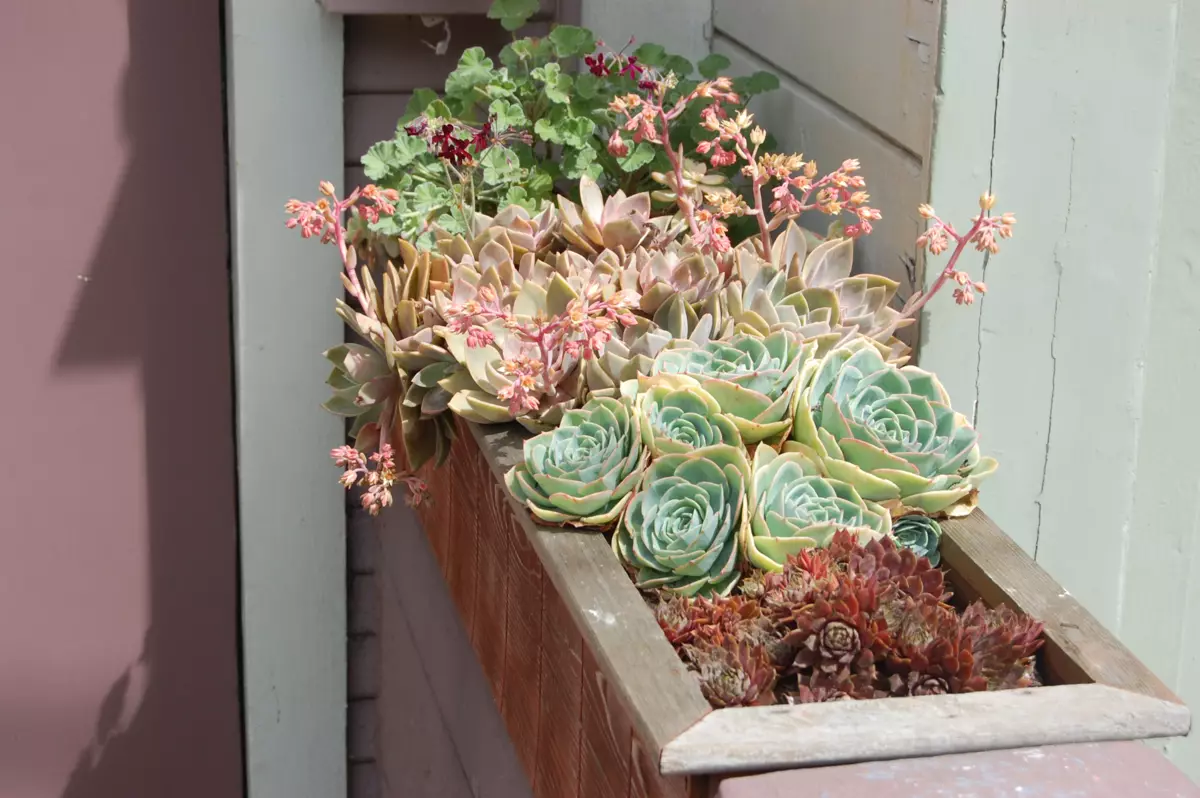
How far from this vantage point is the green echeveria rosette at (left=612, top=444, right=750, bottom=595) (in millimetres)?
974

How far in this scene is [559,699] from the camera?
110 cm

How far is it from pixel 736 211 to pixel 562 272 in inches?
7.6

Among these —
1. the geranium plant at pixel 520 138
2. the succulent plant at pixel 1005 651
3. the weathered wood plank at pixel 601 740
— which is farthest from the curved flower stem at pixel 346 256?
the succulent plant at pixel 1005 651

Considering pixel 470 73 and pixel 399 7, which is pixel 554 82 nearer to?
pixel 470 73

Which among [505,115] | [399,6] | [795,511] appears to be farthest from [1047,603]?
[399,6]

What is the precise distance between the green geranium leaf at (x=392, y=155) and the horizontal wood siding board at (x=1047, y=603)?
2.60 ft

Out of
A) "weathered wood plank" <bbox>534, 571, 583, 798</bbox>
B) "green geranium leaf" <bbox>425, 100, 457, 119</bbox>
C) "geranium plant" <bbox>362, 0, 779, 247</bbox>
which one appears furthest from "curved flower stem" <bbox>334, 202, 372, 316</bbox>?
"weathered wood plank" <bbox>534, 571, 583, 798</bbox>

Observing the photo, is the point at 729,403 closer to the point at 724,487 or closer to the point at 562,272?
the point at 724,487

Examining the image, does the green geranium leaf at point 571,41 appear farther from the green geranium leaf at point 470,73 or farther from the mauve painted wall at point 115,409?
the mauve painted wall at point 115,409

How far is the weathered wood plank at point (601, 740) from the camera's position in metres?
0.93

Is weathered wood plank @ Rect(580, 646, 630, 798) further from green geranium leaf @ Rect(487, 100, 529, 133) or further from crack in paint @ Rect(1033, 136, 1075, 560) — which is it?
green geranium leaf @ Rect(487, 100, 529, 133)

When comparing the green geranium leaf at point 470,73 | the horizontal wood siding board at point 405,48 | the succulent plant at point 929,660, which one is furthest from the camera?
the horizontal wood siding board at point 405,48

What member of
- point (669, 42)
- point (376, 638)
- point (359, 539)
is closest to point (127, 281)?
point (359, 539)

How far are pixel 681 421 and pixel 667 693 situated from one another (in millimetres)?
271
